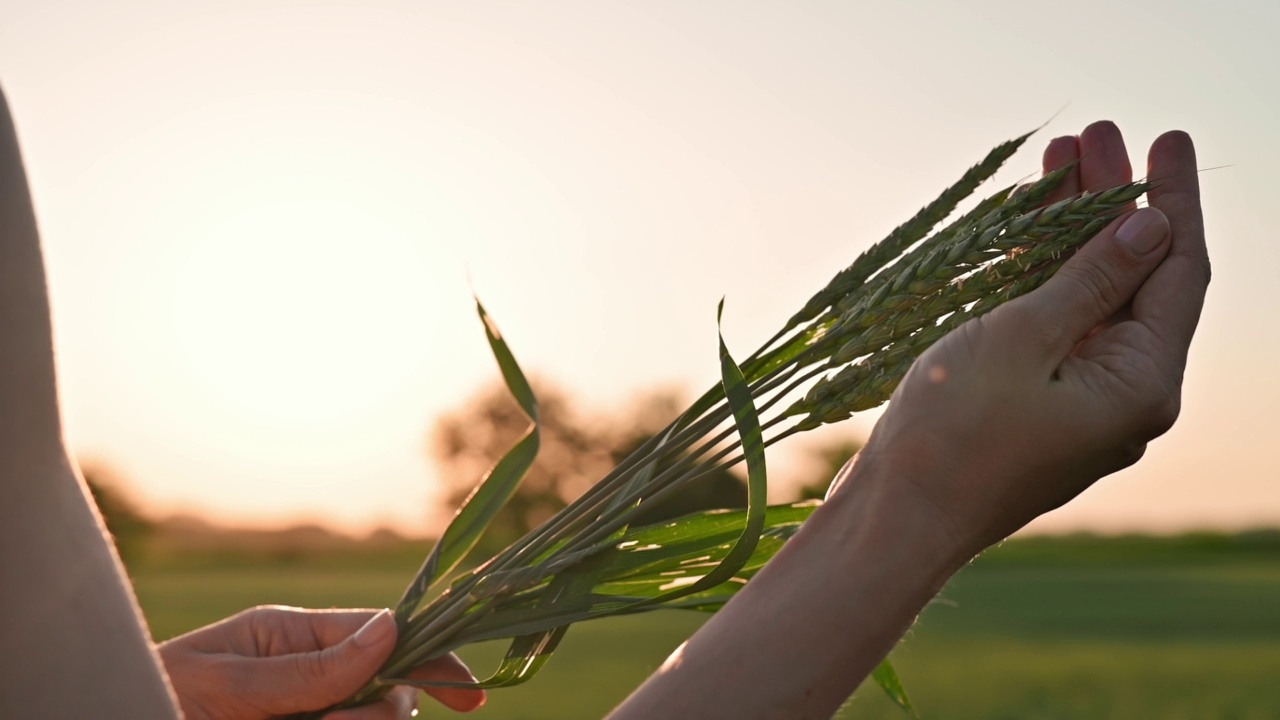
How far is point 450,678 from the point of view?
1.94 m

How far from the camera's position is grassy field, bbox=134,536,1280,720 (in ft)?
21.0

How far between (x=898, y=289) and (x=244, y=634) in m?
1.47

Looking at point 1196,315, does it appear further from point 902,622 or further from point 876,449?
point 902,622

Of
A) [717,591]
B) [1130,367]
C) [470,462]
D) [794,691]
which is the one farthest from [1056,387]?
[470,462]


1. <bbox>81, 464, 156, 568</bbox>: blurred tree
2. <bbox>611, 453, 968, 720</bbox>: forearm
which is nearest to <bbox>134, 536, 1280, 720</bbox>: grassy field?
Result: <bbox>611, 453, 968, 720</bbox>: forearm

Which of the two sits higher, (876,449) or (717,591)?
(876,449)

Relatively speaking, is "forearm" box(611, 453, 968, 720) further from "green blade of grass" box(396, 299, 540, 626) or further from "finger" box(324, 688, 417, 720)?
"finger" box(324, 688, 417, 720)

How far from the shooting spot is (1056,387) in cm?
120

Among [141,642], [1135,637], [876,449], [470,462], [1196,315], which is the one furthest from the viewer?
[470,462]

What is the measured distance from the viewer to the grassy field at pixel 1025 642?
6.41 m

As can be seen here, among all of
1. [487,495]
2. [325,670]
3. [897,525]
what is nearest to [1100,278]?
[897,525]

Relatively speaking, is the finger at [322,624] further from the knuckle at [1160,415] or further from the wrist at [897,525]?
the knuckle at [1160,415]

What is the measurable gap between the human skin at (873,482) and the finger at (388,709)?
3.33 ft

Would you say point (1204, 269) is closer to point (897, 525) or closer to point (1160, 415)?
point (1160, 415)
